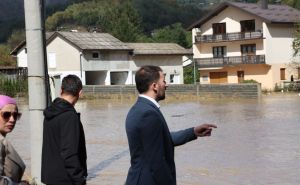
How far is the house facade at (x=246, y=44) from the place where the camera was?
55344 millimetres

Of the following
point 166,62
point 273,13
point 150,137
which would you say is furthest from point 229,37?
point 150,137

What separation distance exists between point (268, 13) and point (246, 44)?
363cm

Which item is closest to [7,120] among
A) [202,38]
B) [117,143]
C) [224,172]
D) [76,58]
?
[224,172]

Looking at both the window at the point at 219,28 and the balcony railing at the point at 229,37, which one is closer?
the balcony railing at the point at 229,37

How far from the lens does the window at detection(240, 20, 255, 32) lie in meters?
56.9

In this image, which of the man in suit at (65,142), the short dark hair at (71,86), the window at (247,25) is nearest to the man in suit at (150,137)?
the man in suit at (65,142)

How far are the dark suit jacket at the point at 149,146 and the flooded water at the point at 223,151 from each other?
5439 mm

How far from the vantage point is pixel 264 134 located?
55.5 feet

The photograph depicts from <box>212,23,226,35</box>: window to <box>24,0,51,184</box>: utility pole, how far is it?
53.1 m

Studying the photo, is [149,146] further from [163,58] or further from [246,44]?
[163,58]

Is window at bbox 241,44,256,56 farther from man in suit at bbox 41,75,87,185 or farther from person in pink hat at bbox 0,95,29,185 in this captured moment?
person in pink hat at bbox 0,95,29,185

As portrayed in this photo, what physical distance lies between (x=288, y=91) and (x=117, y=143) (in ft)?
115

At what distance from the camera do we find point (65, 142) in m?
4.74

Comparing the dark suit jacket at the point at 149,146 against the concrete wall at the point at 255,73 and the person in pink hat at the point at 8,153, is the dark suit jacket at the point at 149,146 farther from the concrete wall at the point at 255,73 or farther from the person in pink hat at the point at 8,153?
the concrete wall at the point at 255,73
